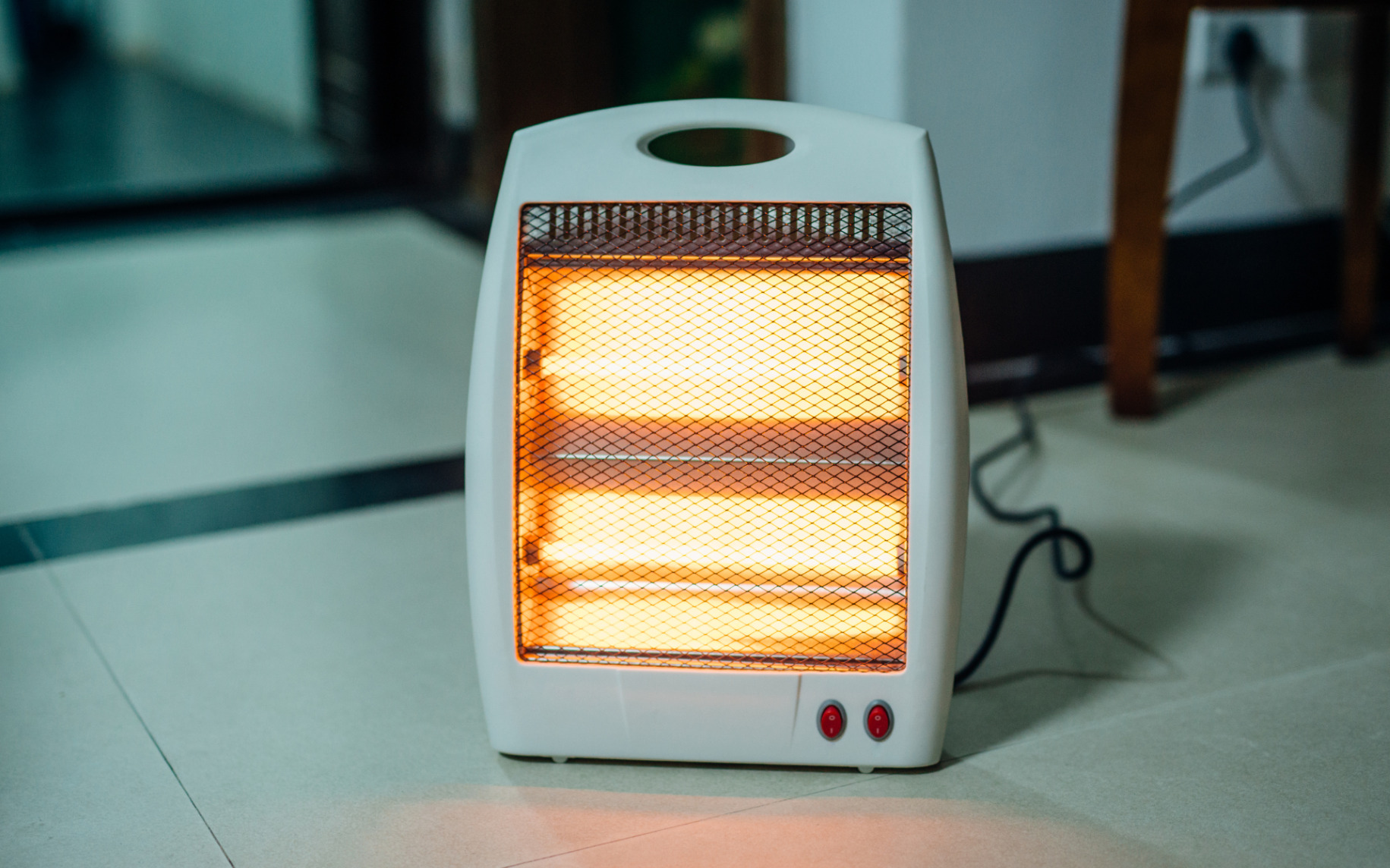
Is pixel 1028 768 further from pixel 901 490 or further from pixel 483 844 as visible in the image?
pixel 483 844

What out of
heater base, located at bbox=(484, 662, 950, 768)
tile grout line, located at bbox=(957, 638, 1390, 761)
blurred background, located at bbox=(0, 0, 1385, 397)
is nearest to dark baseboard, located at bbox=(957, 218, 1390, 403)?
blurred background, located at bbox=(0, 0, 1385, 397)

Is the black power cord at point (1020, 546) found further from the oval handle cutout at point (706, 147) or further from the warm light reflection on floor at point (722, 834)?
the oval handle cutout at point (706, 147)

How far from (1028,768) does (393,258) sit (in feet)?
6.12

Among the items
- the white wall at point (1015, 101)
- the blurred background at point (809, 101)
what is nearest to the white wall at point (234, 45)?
the blurred background at point (809, 101)

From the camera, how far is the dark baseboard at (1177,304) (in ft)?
5.55

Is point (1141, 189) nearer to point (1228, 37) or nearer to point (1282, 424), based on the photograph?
point (1282, 424)

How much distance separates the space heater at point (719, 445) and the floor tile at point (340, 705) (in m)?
0.04

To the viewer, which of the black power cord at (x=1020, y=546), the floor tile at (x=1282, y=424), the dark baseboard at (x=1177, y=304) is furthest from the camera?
the dark baseboard at (x=1177, y=304)

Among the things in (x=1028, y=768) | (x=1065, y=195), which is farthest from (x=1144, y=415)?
(x=1028, y=768)

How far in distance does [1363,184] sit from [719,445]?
4.08ft

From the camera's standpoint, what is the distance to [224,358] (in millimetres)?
1850

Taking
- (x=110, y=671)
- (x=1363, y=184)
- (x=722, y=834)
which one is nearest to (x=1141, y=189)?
(x=1363, y=184)

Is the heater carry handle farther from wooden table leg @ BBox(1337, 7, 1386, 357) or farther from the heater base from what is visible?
wooden table leg @ BBox(1337, 7, 1386, 357)

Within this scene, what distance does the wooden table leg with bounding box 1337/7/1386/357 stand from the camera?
5.26ft
